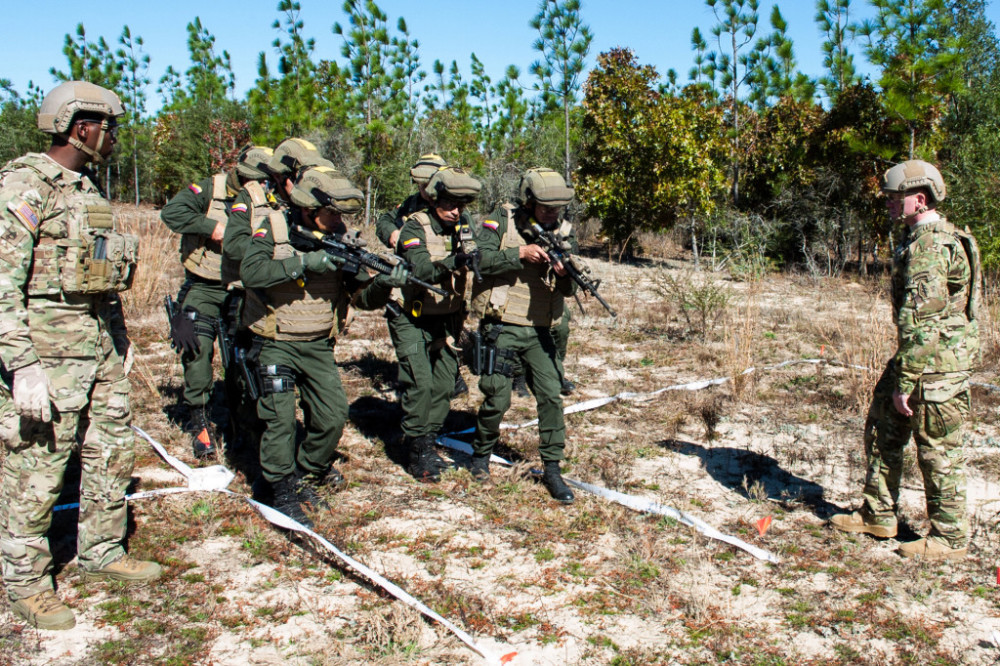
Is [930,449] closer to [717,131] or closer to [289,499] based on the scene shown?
[289,499]

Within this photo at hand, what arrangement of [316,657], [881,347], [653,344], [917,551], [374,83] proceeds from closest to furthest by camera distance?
[316,657]
[917,551]
[881,347]
[653,344]
[374,83]

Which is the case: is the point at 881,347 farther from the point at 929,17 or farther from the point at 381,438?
the point at 929,17

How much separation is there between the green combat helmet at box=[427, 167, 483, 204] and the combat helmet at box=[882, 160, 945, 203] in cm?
236

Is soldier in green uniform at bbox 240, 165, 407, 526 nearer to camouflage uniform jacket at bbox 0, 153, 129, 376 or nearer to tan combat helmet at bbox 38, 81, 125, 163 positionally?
camouflage uniform jacket at bbox 0, 153, 129, 376

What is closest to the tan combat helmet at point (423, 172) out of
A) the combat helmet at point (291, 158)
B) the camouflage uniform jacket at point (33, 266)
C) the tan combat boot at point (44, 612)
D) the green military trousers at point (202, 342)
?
the combat helmet at point (291, 158)

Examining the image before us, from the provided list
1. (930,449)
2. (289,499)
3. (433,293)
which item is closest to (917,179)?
(930,449)

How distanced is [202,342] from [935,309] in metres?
4.42

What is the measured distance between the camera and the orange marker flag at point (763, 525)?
13.8 feet

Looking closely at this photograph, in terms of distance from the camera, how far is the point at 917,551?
3.86 metres

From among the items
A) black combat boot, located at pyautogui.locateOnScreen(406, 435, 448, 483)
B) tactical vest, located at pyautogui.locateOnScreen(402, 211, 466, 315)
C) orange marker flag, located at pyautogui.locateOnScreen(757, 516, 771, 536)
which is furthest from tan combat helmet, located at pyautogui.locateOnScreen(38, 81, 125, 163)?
orange marker flag, located at pyautogui.locateOnScreen(757, 516, 771, 536)

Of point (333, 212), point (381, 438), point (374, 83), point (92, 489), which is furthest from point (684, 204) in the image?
point (92, 489)

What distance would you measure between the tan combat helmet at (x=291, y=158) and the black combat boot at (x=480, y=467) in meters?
2.10

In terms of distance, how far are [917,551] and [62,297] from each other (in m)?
4.21

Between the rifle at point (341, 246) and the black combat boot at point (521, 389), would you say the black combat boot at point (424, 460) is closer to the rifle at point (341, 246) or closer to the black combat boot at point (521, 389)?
the rifle at point (341, 246)
